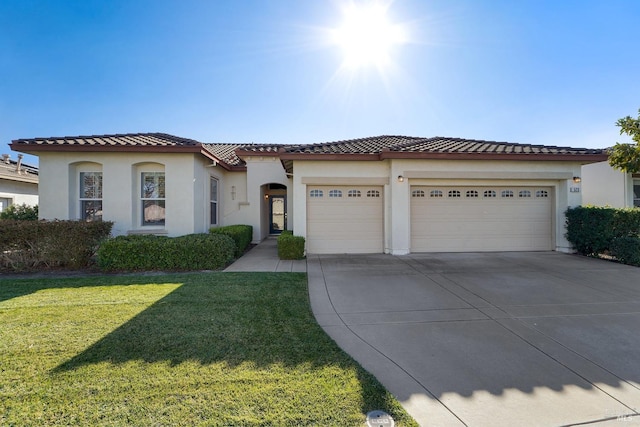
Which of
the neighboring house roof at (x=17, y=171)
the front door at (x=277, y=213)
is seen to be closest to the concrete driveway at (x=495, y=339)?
the front door at (x=277, y=213)

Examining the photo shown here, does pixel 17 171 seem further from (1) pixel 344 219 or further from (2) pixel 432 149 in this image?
(2) pixel 432 149

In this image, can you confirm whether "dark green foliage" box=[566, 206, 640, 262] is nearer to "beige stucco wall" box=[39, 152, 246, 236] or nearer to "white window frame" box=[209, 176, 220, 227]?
"beige stucco wall" box=[39, 152, 246, 236]

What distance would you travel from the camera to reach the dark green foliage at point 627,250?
785 cm

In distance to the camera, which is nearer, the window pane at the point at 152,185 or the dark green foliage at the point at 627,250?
the dark green foliage at the point at 627,250

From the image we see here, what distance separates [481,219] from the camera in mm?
9969

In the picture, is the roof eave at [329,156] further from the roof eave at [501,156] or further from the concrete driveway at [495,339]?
the concrete driveway at [495,339]

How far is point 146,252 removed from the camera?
24.0ft

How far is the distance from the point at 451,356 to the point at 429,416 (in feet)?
3.65

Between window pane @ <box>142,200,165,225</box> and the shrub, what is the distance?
1430 centimetres

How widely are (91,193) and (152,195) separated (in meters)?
2.03

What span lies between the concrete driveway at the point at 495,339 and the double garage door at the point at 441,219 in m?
2.71

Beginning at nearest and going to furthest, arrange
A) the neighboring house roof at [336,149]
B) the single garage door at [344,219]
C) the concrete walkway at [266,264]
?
the concrete walkway at [266,264] → the neighboring house roof at [336,149] → the single garage door at [344,219]

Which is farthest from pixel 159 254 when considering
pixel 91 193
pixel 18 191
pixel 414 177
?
pixel 18 191

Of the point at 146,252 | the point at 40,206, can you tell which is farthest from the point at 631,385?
the point at 40,206
